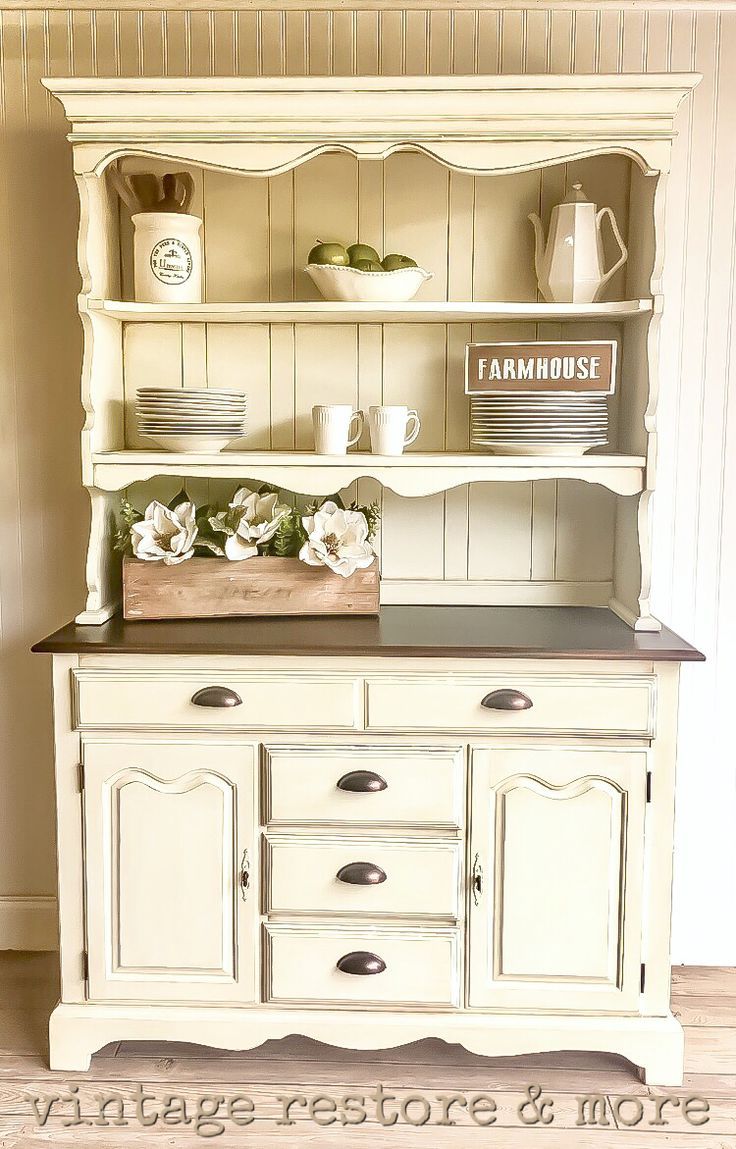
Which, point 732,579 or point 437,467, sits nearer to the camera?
point 437,467

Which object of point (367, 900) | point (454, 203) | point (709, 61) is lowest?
point (367, 900)

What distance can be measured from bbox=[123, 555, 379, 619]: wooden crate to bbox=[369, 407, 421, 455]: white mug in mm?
274

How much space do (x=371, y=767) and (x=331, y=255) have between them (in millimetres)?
1122

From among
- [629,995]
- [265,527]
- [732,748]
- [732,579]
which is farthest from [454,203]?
[629,995]

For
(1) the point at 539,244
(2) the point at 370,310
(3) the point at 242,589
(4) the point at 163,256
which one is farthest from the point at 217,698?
(1) the point at 539,244

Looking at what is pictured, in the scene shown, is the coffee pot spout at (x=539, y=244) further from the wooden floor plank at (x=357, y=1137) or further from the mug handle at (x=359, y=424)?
the wooden floor plank at (x=357, y=1137)

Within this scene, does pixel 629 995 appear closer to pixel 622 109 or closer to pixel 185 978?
pixel 185 978

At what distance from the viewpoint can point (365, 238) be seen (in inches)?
98.6

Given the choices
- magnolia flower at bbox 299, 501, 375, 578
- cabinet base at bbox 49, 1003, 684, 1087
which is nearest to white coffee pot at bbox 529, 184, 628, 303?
magnolia flower at bbox 299, 501, 375, 578

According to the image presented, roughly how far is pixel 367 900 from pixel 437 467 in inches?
36.9

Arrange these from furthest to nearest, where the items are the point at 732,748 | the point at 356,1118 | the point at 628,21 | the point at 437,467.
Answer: the point at 732,748
the point at 628,21
the point at 437,467
the point at 356,1118

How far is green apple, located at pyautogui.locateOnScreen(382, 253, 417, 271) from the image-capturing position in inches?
90.1

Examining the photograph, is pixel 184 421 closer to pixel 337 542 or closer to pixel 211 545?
pixel 211 545

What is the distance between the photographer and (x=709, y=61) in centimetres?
246
